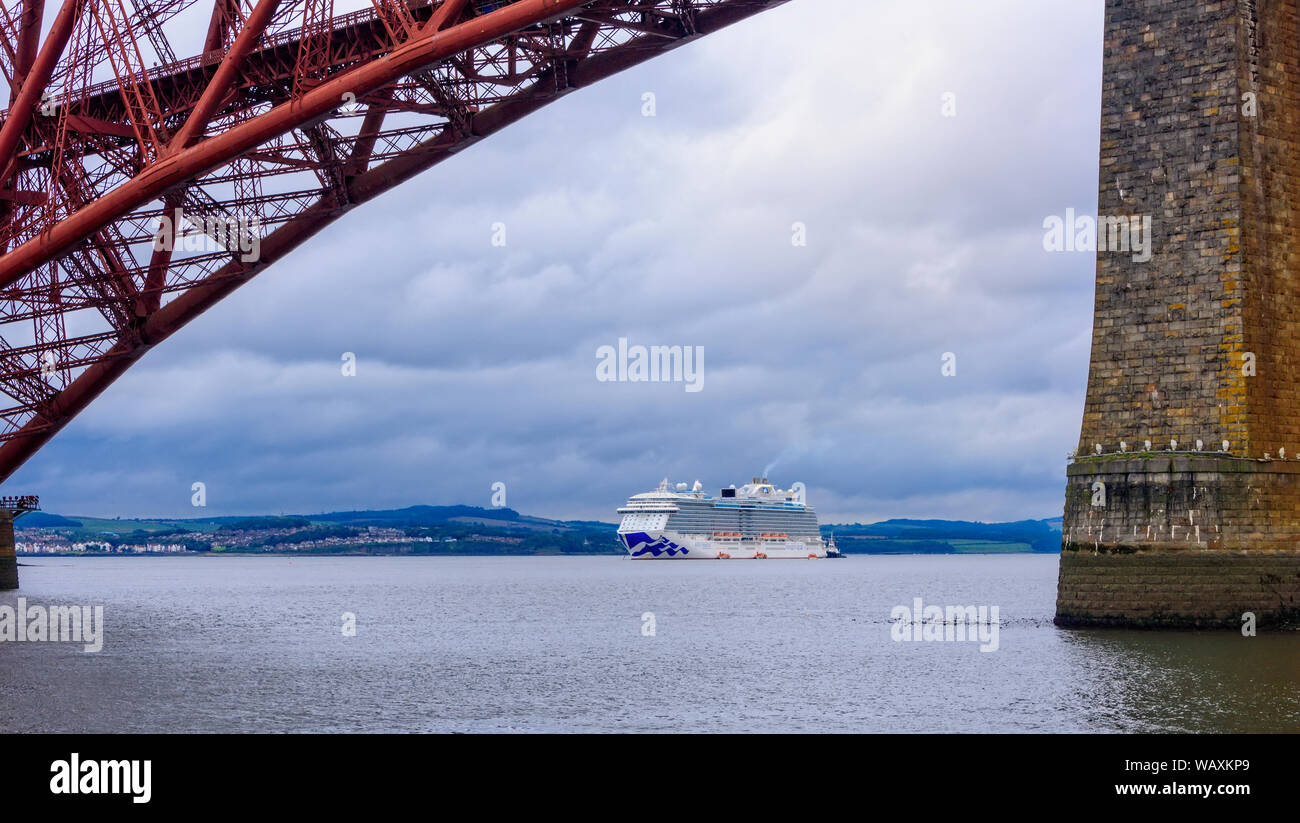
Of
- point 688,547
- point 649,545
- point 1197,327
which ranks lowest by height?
point 688,547

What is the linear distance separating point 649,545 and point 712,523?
19.9 ft

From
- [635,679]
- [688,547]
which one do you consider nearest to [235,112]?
[635,679]

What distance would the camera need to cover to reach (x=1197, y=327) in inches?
1109

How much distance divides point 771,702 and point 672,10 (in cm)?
1274

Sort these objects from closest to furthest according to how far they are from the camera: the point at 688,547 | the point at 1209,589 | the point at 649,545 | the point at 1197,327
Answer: the point at 1209,589 < the point at 1197,327 < the point at 688,547 < the point at 649,545

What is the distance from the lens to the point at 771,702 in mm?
23141

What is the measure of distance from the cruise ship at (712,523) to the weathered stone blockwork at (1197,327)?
99905mm

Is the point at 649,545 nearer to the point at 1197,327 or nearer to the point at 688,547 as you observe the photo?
the point at 688,547

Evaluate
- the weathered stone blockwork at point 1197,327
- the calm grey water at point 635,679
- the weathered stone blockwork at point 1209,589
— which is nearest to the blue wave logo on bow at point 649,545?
the calm grey water at point 635,679

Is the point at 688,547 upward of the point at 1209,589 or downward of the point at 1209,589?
downward

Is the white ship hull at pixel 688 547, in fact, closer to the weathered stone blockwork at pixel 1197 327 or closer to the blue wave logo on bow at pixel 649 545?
the blue wave logo on bow at pixel 649 545
